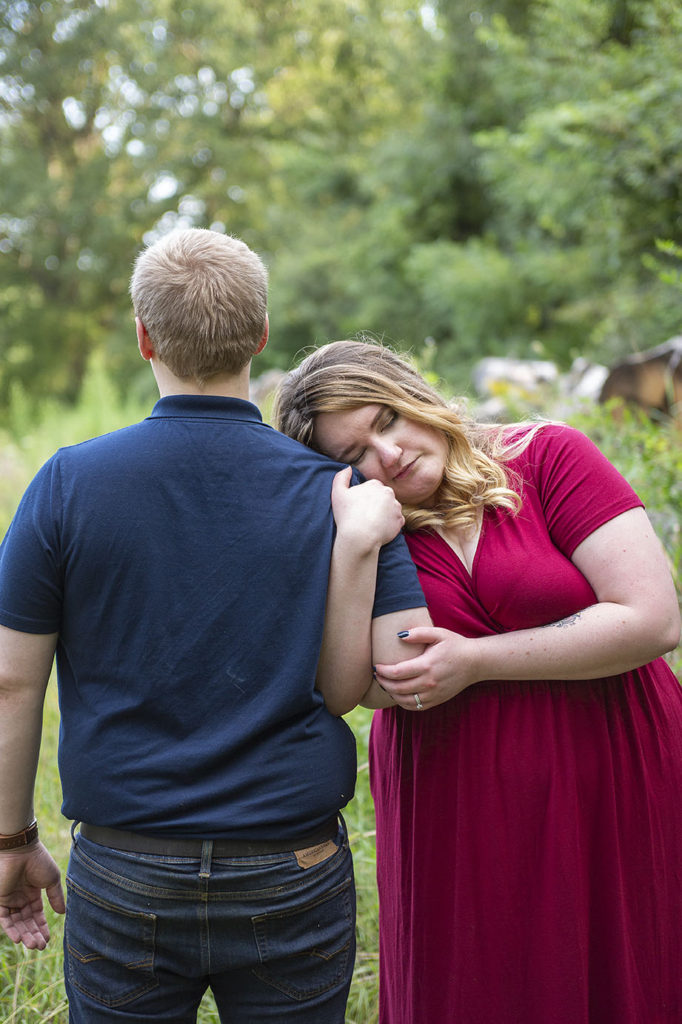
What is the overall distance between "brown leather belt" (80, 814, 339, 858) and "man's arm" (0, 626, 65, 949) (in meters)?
0.18

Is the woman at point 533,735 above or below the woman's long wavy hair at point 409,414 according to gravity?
below

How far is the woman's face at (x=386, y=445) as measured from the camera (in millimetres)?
2014

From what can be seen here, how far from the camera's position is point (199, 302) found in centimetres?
161

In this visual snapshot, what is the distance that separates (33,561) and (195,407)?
15.9 inches

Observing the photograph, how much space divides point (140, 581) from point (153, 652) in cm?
13

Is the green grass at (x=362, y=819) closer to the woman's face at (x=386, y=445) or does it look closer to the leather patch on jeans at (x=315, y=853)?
the leather patch on jeans at (x=315, y=853)

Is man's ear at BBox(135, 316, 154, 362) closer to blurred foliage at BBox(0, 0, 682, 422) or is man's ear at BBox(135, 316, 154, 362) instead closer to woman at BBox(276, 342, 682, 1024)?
woman at BBox(276, 342, 682, 1024)

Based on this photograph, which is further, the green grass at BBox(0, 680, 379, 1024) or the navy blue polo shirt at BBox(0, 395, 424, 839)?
the green grass at BBox(0, 680, 379, 1024)

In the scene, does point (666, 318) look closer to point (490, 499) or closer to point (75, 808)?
point (490, 499)

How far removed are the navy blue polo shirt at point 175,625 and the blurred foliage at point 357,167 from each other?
9.90ft

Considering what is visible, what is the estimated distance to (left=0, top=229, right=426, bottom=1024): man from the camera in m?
1.56

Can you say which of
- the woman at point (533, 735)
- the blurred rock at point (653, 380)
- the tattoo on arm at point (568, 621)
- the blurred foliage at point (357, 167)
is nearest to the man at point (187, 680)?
the woman at point (533, 735)

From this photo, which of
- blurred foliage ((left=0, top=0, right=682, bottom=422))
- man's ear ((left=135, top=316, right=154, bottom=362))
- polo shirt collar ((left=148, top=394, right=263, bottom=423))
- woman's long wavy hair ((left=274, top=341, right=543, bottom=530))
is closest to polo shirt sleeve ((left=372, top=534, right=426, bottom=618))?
woman's long wavy hair ((left=274, top=341, right=543, bottom=530))

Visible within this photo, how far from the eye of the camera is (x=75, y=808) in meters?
1.61
